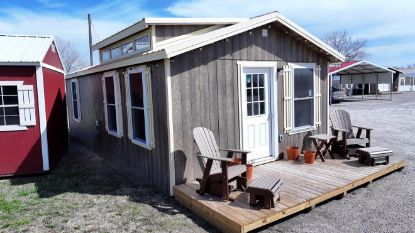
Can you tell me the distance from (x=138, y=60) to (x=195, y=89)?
1093 millimetres

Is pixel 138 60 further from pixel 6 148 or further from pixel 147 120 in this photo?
pixel 6 148

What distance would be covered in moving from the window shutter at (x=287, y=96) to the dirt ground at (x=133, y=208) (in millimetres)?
1826

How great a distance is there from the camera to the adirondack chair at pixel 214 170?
4.19 metres

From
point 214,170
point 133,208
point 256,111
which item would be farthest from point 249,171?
point 133,208

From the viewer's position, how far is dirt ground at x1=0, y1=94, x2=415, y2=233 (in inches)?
154

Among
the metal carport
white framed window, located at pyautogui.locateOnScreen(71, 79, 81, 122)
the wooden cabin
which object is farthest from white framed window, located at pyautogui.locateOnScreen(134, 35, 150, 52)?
the metal carport

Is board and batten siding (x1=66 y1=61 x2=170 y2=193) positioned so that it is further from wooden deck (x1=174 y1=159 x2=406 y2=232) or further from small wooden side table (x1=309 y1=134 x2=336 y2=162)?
small wooden side table (x1=309 y1=134 x2=336 y2=162)

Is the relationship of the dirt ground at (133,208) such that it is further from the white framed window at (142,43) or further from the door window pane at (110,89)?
the white framed window at (142,43)

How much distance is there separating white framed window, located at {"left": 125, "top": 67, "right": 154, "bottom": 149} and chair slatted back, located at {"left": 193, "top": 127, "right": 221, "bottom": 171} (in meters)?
0.93

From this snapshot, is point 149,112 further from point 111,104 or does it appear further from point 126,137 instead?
point 111,104

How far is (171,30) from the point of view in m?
5.87

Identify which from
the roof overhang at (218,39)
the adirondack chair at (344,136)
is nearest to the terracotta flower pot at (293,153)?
the adirondack chair at (344,136)

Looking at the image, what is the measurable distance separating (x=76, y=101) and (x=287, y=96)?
24.9 ft

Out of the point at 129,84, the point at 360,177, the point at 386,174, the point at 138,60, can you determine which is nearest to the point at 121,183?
the point at 129,84
